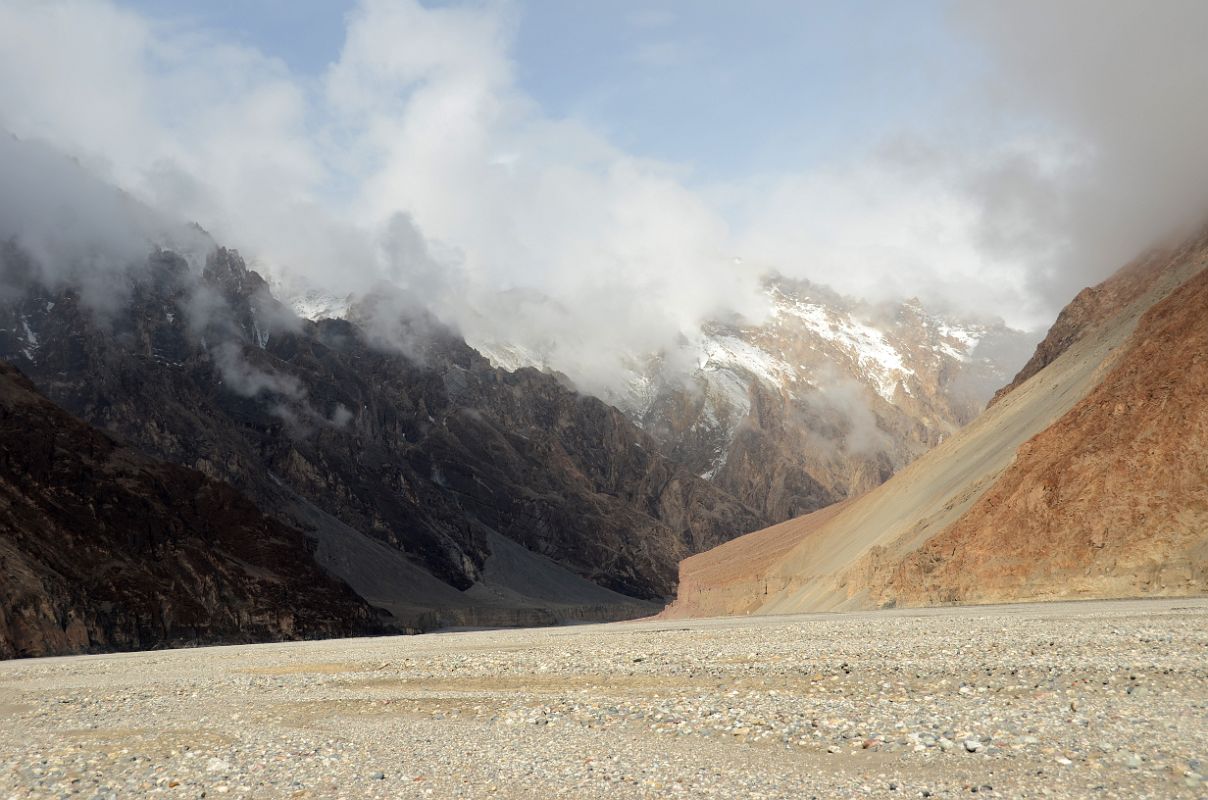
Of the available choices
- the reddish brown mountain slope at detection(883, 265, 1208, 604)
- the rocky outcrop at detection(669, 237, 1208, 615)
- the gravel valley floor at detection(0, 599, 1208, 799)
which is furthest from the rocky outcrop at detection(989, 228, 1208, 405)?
the gravel valley floor at detection(0, 599, 1208, 799)

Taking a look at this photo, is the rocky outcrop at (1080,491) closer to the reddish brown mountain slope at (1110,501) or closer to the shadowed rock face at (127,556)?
the reddish brown mountain slope at (1110,501)

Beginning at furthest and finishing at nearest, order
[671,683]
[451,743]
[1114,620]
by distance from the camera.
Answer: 1. [1114,620]
2. [671,683]
3. [451,743]

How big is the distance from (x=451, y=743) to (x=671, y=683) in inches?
289

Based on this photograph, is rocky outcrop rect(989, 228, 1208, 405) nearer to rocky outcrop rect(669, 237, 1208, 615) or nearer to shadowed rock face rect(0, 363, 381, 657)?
rocky outcrop rect(669, 237, 1208, 615)

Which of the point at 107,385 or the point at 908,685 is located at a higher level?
the point at 107,385

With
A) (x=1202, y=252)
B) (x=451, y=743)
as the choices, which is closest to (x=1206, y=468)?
(x=1202, y=252)

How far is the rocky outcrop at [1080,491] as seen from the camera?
2174 inches

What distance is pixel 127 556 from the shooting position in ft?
336

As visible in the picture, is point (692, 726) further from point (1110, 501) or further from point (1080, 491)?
point (1080, 491)

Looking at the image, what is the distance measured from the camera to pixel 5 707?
2970cm

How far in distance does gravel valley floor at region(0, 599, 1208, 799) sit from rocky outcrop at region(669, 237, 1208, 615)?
25.7 metres

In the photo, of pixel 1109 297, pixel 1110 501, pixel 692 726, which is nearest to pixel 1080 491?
pixel 1110 501

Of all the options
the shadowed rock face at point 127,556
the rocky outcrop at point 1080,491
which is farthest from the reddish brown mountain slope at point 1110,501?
the shadowed rock face at point 127,556

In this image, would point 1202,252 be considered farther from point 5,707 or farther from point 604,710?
point 5,707
